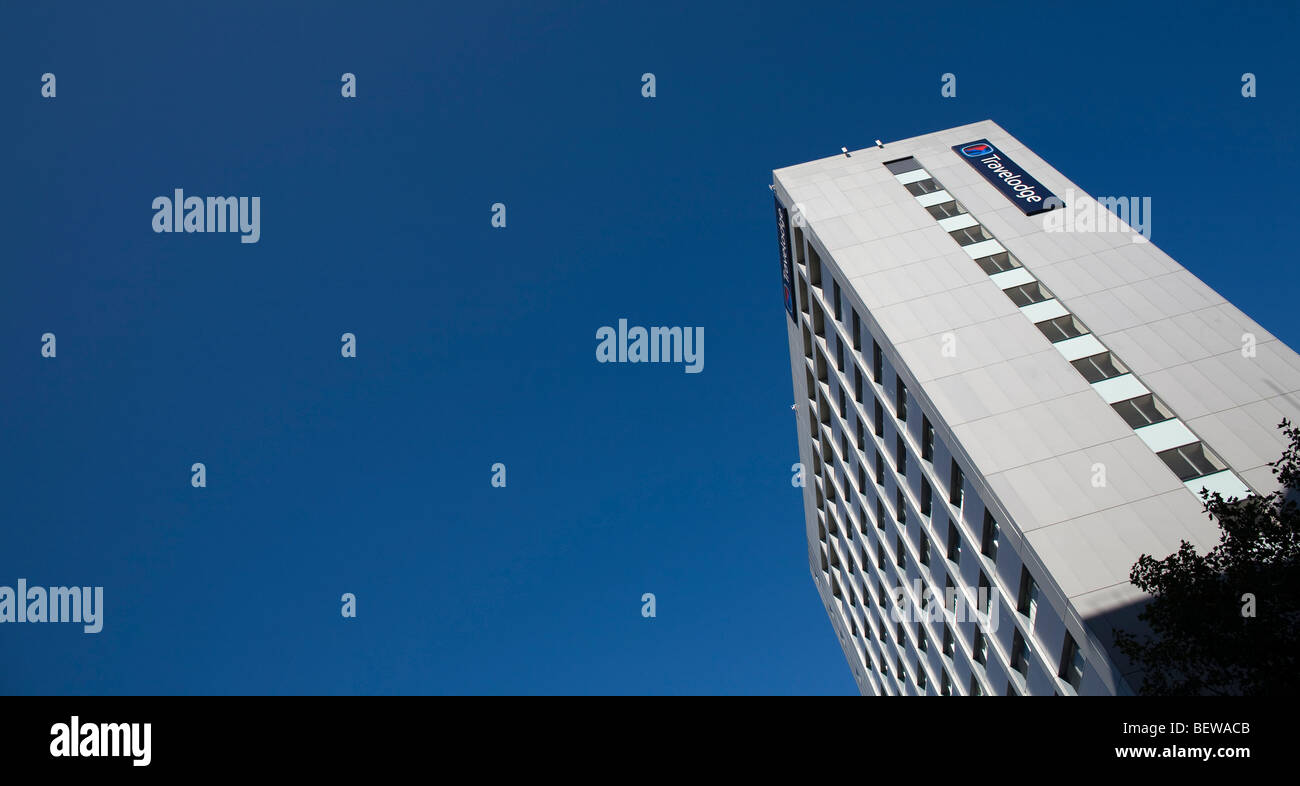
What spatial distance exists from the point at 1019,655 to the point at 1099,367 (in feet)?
32.0

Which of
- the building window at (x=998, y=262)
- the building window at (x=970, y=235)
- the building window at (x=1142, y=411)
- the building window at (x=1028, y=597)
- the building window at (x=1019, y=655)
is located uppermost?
the building window at (x=970, y=235)

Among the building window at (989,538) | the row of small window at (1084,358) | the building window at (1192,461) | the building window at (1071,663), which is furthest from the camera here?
the building window at (989,538)

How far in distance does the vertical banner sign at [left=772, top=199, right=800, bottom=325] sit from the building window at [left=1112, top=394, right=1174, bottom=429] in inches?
702

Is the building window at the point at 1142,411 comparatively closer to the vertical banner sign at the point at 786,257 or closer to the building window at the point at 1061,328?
the building window at the point at 1061,328

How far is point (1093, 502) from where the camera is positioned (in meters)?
18.9

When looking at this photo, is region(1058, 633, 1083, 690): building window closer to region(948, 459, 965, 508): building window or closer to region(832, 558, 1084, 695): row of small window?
region(832, 558, 1084, 695): row of small window

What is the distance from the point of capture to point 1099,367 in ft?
74.5

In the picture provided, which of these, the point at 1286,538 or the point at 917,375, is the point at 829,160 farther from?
the point at 1286,538

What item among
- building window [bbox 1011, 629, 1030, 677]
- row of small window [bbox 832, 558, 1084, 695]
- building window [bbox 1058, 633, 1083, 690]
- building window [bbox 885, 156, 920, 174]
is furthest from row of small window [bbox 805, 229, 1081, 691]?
building window [bbox 885, 156, 920, 174]

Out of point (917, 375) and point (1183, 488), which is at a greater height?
point (917, 375)

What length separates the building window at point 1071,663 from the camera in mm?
17703

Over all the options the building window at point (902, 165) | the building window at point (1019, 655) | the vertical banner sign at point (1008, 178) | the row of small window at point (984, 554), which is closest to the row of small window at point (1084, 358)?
the building window at point (902, 165)
